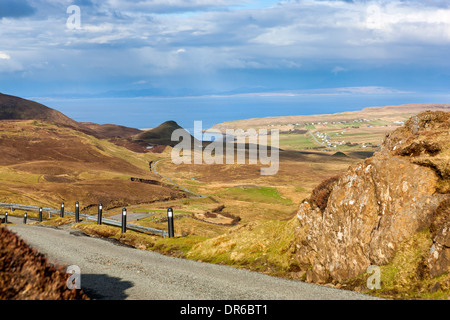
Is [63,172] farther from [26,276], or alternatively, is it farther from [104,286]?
[26,276]

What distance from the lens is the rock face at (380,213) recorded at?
11.8m

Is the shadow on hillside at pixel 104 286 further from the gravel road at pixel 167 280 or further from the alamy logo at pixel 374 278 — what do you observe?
the alamy logo at pixel 374 278

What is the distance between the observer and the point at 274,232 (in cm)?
1772

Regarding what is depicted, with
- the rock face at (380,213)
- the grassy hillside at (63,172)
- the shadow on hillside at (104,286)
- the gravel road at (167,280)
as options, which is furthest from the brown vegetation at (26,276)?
the grassy hillside at (63,172)

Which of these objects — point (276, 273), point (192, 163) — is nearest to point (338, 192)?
point (276, 273)

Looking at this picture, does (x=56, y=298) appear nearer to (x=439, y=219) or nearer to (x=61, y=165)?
(x=439, y=219)

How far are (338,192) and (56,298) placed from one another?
32.5ft

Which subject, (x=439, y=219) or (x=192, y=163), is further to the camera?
(x=192, y=163)

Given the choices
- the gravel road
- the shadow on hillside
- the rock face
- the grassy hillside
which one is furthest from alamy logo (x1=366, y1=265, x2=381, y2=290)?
the grassy hillside

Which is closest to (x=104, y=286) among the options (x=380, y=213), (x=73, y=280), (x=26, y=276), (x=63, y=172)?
(x=73, y=280)

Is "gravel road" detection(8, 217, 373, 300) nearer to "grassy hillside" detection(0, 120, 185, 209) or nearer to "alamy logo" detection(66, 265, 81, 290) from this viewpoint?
"alamy logo" detection(66, 265, 81, 290)
